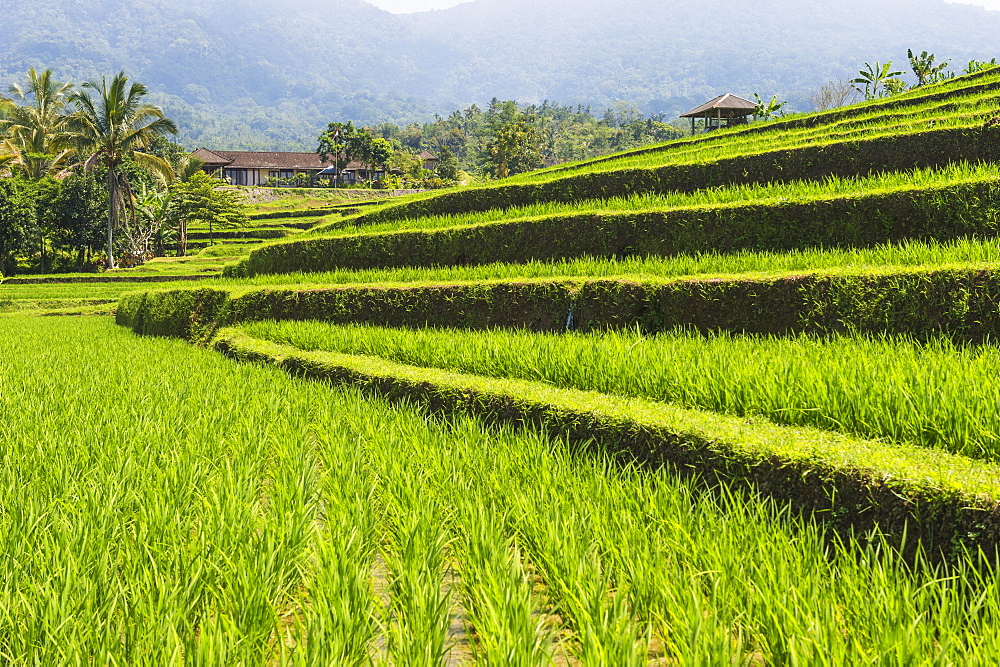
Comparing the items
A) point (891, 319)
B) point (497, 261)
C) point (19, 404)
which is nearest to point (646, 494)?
point (891, 319)

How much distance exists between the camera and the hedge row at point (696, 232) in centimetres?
498

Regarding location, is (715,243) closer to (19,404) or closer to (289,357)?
(289,357)

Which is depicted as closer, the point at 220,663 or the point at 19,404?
the point at 220,663

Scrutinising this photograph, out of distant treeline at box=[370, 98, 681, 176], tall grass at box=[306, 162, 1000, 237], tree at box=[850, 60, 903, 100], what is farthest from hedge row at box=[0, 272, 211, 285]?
distant treeline at box=[370, 98, 681, 176]

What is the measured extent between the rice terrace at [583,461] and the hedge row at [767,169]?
0.21 ft

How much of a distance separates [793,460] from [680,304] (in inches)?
103

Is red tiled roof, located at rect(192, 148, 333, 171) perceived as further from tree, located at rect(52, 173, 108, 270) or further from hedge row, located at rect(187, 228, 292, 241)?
tree, located at rect(52, 173, 108, 270)

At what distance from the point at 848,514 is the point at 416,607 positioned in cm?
146

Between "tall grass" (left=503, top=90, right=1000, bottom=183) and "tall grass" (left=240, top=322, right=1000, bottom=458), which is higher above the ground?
"tall grass" (left=503, top=90, right=1000, bottom=183)

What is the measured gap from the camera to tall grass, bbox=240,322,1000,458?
2223 mm

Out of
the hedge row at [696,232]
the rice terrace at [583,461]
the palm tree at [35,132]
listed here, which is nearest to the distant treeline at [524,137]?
the palm tree at [35,132]

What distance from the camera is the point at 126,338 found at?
29.8 ft

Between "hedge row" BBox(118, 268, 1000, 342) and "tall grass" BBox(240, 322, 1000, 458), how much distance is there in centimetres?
22

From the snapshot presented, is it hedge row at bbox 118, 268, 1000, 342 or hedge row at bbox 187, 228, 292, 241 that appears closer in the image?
hedge row at bbox 118, 268, 1000, 342
